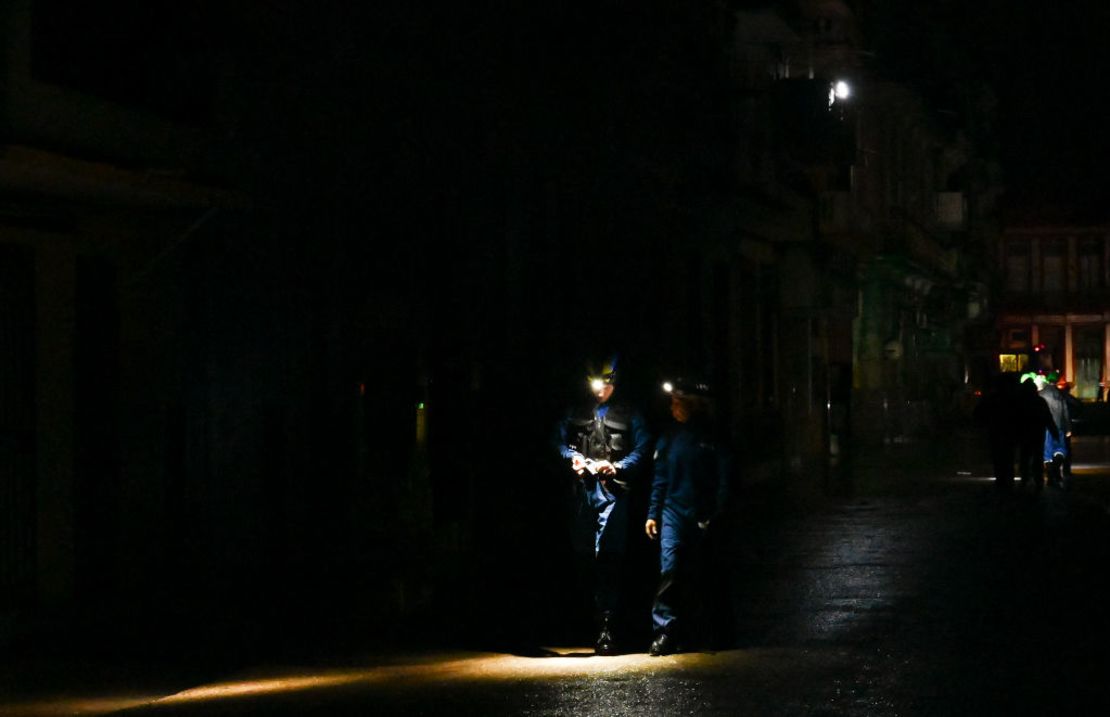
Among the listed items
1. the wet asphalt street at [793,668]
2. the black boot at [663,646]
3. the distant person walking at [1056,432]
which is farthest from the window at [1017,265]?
the black boot at [663,646]

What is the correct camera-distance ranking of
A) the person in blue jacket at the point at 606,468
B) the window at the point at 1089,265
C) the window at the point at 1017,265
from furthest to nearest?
the window at the point at 1017,265 → the window at the point at 1089,265 → the person in blue jacket at the point at 606,468

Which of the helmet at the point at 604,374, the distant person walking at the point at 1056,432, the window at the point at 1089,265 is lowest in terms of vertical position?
the distant person walking at the point at 1056,432

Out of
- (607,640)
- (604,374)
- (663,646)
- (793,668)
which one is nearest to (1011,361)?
(604,374)

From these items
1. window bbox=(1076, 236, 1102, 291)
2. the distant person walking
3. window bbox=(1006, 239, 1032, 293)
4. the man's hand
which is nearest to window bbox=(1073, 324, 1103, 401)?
window bbox=(1076, 236, 1102, 291)

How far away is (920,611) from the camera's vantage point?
13.4m

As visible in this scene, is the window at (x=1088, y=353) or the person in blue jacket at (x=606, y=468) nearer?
the person in blue jacket at (x=606, y=468)

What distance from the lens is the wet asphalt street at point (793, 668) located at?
9828 millimetres

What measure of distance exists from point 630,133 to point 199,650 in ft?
37.3

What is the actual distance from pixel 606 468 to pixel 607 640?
116 centimetres

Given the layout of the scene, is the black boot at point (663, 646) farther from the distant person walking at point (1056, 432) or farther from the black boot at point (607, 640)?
the distant person walking at point (1056, 432)

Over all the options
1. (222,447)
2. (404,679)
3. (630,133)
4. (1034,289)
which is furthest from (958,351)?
(404,679)

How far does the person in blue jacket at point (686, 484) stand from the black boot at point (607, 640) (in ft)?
0.99

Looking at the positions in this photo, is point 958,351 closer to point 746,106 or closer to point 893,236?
point 893,236

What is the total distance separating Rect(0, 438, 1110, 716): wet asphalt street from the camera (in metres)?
9.83
